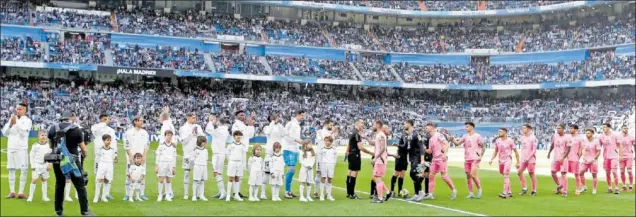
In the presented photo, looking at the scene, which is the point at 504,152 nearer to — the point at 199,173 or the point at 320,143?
the point at 320,143

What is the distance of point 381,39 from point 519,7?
14.2 meters

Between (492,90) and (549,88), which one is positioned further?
(492,90)

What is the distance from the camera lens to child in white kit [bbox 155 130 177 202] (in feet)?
58.4

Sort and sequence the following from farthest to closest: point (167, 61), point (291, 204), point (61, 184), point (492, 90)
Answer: point (492, 90) → point (167, 61) → point (291, 204) → point (61, 184)

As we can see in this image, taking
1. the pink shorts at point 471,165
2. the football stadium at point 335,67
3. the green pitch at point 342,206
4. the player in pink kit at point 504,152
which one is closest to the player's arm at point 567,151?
the green pitch at point 342,206

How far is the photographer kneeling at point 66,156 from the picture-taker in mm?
14102

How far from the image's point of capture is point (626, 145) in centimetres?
2289

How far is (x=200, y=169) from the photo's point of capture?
18016mm

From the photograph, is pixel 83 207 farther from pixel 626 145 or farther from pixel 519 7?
pixel 519 7

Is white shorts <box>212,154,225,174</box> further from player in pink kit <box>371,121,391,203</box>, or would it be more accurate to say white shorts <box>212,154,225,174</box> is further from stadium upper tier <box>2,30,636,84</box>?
stadium upper tier <box>2,30,636,84</box>

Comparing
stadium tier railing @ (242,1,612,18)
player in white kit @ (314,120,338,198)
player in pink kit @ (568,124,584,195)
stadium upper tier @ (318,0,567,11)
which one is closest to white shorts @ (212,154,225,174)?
player in white kit @ (314,120,338,198)

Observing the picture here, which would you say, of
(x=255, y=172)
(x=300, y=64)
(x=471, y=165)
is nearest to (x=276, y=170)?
(x=255, y=172)

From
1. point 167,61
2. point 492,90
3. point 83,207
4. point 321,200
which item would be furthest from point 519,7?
point 83,207

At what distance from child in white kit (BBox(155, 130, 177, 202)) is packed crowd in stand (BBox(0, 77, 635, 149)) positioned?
32.5 meters
